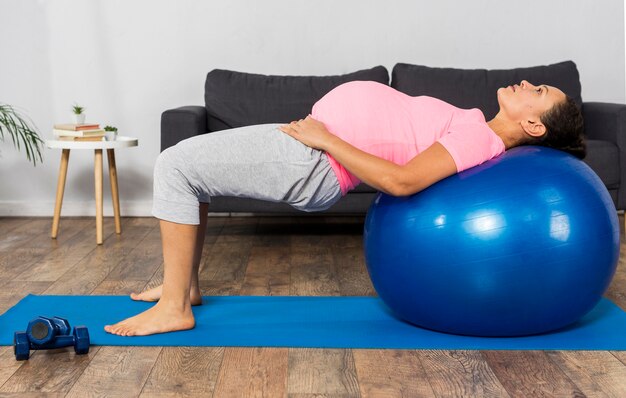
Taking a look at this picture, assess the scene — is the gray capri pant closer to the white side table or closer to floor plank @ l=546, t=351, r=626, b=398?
floor plank @ l=546, t=351, r=626, b=398

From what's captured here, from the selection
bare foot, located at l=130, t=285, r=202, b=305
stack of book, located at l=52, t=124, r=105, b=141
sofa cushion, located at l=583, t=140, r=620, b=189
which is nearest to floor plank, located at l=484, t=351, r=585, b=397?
bare foot, located at l=130, t=285, r=202, b=305

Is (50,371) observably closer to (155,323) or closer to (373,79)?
(155,323)

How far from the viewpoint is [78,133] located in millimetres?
3920

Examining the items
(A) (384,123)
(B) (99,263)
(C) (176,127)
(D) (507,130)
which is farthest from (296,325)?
(C) (176,127)

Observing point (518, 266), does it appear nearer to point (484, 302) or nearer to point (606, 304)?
point (484, 302)

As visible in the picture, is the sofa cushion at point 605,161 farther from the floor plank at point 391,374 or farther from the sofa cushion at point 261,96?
the floor plank at point 391,374

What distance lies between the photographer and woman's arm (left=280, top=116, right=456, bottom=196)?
2.19 meters

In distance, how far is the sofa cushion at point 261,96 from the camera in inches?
164

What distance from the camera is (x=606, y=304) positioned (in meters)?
2.67

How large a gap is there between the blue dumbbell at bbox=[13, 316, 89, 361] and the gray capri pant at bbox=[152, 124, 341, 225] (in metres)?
0.39

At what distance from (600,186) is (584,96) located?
102 inches

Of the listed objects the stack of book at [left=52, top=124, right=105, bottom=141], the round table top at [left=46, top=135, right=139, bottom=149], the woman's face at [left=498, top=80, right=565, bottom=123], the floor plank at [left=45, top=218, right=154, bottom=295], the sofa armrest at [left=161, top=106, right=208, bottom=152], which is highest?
the woman's face at [left=498, top=80, right=565, bottom=123]

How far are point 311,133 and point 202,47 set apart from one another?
2491mm

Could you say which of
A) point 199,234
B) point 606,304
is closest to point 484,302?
point 606,304
